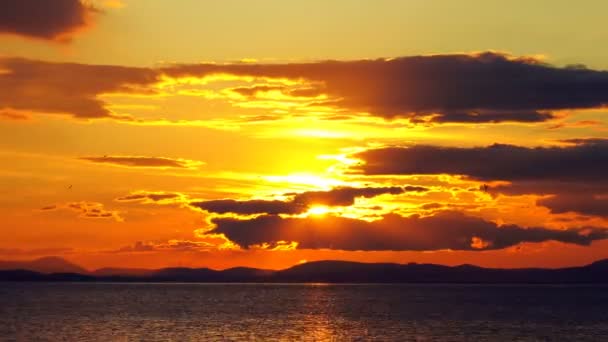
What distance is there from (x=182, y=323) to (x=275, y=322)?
1672 centimetres

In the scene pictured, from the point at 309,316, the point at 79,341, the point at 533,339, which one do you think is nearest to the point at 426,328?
the point at 533,339

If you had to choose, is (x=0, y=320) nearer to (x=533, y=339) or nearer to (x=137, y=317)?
(x=137, y=317)

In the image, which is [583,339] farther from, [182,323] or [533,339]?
[182,323]

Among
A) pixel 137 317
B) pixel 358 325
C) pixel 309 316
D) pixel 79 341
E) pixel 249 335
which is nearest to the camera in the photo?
pixel 79 341

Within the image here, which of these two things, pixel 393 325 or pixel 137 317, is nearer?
pixel 393 325

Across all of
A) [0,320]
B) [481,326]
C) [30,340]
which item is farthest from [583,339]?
[0,320]

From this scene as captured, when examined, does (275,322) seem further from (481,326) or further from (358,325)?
(481,326)

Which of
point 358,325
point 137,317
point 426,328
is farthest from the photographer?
point 137,317

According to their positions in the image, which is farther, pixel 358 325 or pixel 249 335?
pixel 358 325

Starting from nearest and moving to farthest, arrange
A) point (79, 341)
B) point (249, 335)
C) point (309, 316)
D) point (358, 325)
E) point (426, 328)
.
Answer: point (79, 341), point (249, 335), point (426, 328), point (358, 325), point (309, 316)

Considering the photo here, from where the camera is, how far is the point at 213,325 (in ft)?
499

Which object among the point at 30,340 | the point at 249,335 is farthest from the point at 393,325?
the point at 30,340

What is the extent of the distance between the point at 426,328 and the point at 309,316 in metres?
43.1

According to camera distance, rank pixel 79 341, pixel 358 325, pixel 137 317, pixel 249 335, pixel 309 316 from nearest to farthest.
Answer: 1. pixel 79 341
2. pixel 249 335
3. pixel 358 325
4. pixel 137 317
5. pixel 309 316
